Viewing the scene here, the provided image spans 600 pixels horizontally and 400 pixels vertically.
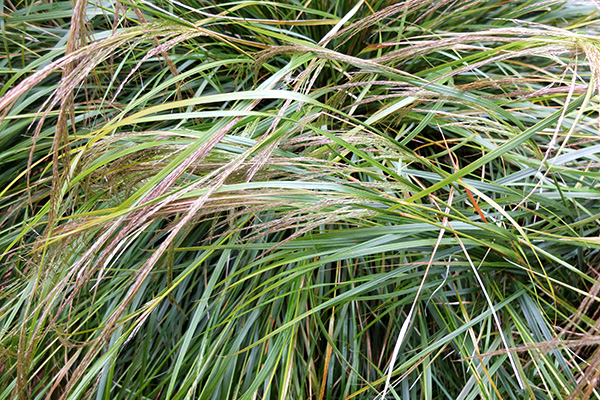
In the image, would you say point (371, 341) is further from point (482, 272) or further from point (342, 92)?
point (342, 92)

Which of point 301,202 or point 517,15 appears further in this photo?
point 517,15

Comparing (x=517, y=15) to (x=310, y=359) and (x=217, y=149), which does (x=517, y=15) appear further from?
(x=310, y=359)

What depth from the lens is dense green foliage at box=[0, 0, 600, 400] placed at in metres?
0.71

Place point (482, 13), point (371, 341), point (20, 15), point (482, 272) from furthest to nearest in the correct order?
point (482, 13)
point (20, 15)
point (371, 341)
point (482, 272)

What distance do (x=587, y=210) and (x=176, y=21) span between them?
995 millimetres

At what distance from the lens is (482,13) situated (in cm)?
132

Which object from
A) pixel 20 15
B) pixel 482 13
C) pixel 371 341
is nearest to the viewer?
pixel 371 341

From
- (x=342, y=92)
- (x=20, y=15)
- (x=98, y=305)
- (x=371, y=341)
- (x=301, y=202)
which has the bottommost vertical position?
(x=371, y=341)

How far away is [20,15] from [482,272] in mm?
1418

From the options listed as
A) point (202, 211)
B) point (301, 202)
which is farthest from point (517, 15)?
point (202, 211)

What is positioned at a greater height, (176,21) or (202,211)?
(176,21)

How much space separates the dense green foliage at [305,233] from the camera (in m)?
0.71

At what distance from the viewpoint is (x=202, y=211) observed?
28.3 inches

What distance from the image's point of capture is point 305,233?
0.82m
